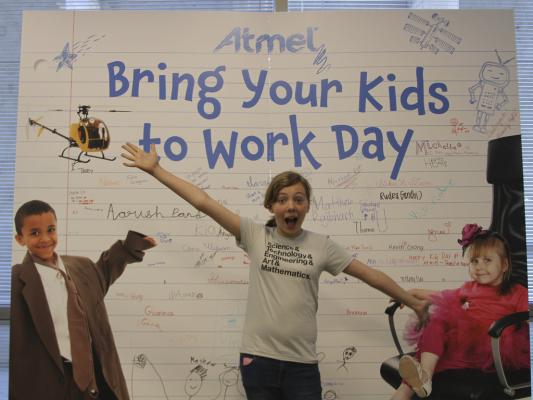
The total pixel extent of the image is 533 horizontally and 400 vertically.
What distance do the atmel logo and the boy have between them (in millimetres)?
1062

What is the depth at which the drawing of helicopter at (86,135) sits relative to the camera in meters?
2.60

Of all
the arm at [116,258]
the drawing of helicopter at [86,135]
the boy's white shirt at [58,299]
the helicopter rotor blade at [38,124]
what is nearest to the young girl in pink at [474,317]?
the arm at [116,258]

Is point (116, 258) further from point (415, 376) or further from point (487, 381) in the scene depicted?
point (487, 381)

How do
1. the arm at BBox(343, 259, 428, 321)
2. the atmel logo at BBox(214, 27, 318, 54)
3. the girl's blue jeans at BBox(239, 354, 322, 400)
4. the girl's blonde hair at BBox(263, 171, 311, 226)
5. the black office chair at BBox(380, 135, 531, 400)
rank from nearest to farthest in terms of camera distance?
the girl's blue jeans at BBox(239, 354, 322, 400), the girl's blonde hair at BBox(263, 171, 311, 226), the arm at BBox(343, 259, 428, 321), the black office chair at BBox(380, 135, 531, 400), the atmel logo at BBox(214, 27, 318, 54)

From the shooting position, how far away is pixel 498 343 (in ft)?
7.81

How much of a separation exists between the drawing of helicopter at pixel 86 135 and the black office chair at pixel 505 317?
1.63m

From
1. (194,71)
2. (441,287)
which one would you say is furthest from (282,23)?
(441,287)

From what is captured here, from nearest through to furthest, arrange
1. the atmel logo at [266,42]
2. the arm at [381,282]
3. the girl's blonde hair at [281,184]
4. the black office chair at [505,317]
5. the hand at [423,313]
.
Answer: the girl's blonde hair at [281,184], the arm at [381,282], the black office chair at [505,317], the hand at [423,313], the atmel logo at [266,42]

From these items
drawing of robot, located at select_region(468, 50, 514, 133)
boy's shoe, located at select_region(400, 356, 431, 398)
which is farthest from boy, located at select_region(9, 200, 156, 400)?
drawing of robot, located at select_region(468, 50, 514, 133)

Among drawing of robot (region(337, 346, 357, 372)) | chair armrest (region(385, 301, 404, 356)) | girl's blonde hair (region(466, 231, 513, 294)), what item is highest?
girl's blonde hair (region(466, 231, 513, 294))

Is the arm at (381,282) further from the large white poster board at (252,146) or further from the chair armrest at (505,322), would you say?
the chair armrest at (505,322)

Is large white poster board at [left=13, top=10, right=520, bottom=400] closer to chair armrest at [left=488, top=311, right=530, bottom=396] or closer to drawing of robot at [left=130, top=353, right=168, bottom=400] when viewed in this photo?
drawing of robot at [left=130, top=353, right=168, bottom=400]

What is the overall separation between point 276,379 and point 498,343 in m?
1.08

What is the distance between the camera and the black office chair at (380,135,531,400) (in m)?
2.39
